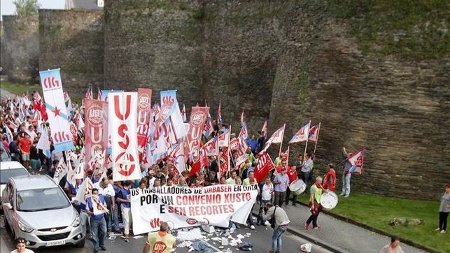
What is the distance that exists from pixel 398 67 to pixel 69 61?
36.3 metres

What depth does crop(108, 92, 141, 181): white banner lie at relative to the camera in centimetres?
1465

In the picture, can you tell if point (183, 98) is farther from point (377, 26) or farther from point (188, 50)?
point (377, 26)

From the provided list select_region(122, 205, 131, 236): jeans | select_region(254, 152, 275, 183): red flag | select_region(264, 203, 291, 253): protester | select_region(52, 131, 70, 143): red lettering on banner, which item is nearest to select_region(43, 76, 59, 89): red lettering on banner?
select_region(52, 131, 70, 143): red lettering on banner

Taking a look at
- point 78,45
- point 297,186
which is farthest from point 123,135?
point 78,45

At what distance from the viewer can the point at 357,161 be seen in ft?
62.1

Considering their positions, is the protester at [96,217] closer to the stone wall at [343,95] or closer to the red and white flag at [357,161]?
the red and white flag at [357,161]

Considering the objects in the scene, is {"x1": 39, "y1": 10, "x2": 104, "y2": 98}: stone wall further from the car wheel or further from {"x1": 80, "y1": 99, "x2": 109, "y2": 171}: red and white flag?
the car wheel

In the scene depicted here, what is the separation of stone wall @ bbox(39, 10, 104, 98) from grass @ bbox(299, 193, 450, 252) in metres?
33.6

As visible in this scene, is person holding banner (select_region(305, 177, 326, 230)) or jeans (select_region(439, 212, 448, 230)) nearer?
jeans (select_region(439, 212, 448, 230))

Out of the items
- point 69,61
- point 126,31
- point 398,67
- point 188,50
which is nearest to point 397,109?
point 398,67

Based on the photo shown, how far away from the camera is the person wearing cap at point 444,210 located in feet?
49.4

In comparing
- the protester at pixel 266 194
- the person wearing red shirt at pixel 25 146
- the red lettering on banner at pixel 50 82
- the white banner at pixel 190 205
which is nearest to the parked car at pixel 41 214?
the white banner at pixel 190 205

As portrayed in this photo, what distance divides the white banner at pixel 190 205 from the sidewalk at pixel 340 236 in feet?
5.25

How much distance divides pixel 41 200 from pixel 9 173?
391 cm
